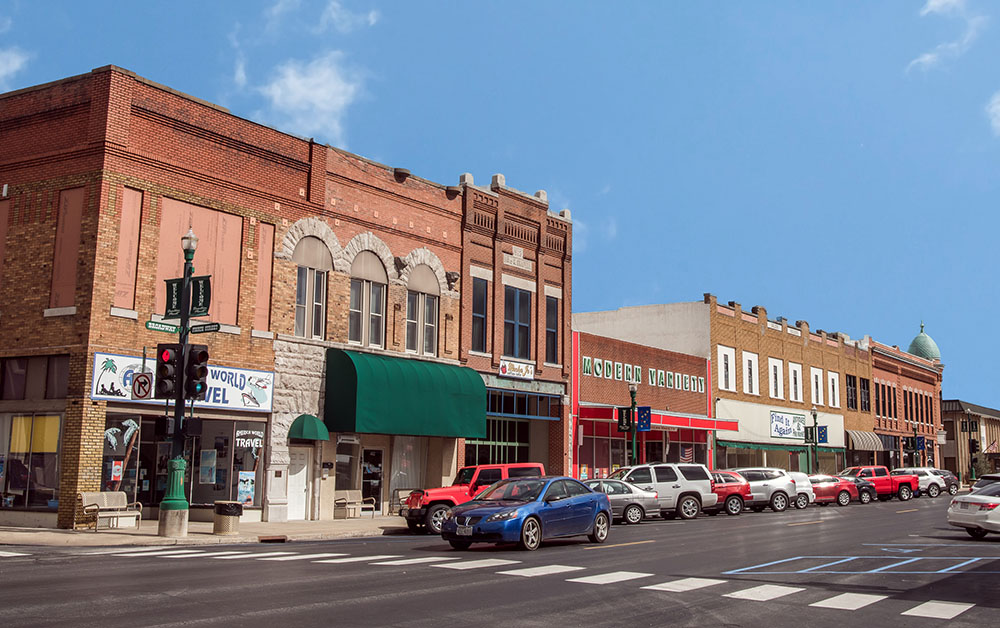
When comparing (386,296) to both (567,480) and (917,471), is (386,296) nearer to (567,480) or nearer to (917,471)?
(567,480)

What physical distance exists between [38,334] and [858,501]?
36758 millimetres

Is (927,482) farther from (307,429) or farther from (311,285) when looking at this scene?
(311,285)

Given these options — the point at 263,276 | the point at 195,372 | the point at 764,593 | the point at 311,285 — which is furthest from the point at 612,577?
the point at 311,285

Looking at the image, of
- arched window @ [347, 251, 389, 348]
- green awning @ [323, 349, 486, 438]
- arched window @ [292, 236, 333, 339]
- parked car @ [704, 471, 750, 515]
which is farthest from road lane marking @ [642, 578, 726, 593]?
parked car @ [704, 471, 750, 515]

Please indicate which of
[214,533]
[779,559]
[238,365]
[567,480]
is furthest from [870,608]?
[238,365]

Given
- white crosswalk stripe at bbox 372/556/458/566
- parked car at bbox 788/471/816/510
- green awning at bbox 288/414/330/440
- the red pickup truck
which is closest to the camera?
white crosswalk stripe at bbox 372/556/458/566

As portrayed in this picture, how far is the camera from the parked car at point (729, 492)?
112 feet

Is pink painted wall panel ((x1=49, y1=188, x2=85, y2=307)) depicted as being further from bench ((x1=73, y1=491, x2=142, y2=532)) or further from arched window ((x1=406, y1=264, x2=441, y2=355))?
arched window ((x1=406, y1=264, x2=441, y2=355))

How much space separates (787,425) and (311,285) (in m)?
37.5

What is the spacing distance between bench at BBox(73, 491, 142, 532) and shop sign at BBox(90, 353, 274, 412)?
2.42 m

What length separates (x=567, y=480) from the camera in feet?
65.9

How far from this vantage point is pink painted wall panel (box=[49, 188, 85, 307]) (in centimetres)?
2409

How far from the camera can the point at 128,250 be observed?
80.5ft

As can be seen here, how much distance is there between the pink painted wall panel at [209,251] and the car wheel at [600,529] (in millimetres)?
12189
